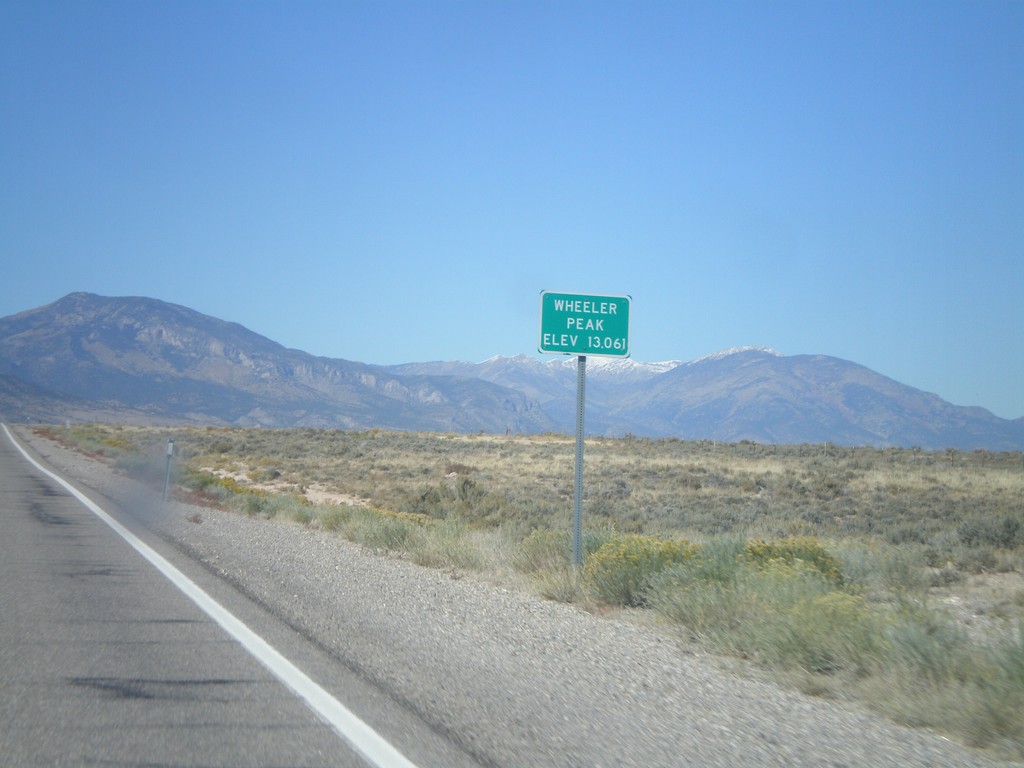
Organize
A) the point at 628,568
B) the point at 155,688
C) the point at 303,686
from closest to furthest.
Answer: the point at 155,688 → the point at 303,686 → the point at 628,568

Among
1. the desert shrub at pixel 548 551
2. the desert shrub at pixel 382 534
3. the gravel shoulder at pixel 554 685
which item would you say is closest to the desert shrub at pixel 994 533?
the desert shrub at pixel 548 551

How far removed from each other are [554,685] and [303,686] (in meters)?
1.86

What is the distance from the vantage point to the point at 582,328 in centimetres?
1185

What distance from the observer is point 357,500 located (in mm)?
31469

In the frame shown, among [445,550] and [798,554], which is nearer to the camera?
[798,554]

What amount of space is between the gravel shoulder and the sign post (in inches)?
101

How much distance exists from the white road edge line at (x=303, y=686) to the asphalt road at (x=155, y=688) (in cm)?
5

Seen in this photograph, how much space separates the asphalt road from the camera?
5.04m

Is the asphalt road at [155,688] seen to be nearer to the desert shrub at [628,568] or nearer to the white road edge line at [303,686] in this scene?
the white road edge line at [303,686]

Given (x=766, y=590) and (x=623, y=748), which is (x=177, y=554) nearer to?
(x=766, y=590)

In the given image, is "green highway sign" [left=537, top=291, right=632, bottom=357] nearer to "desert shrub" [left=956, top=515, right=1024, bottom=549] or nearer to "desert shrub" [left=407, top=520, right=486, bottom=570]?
"desert shrub" [left=407, top=520, right=486, bottom=570]

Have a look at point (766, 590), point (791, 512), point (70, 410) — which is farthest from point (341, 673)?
point (70, 410)

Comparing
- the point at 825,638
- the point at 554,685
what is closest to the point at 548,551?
the point at 825,638

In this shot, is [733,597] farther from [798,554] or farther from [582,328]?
[582,328]
